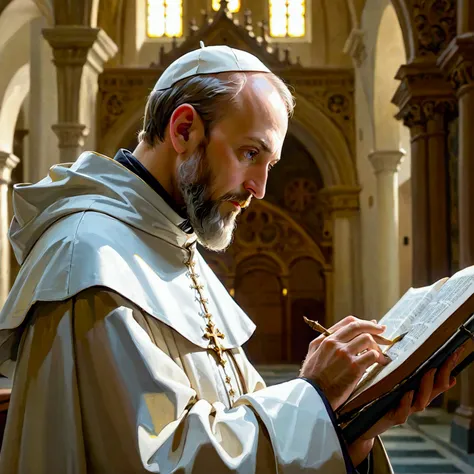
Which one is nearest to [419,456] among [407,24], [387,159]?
[407,24]

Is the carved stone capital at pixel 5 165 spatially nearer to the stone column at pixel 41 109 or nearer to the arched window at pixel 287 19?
the stone column at pixel 41 109

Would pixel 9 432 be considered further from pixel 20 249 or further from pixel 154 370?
pixel 20 249

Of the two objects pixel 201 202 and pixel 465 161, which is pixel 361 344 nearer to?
pixel 201 202

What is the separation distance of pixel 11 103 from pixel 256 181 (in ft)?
44.2

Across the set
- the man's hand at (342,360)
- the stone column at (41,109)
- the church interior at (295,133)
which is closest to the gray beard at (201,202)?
the man's hand at (342,360)

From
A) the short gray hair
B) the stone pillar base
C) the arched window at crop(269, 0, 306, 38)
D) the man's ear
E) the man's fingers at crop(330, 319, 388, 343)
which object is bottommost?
the stone pillar base

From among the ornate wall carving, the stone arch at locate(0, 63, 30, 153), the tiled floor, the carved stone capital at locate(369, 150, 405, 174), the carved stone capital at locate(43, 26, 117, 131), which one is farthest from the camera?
the stone arch at locate(0, 63, 30, 153)

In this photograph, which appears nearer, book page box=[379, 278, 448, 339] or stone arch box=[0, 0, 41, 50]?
book page box=[379, 278, 448, 339]

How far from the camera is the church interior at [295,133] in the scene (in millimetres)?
10469

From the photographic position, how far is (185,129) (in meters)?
1.63

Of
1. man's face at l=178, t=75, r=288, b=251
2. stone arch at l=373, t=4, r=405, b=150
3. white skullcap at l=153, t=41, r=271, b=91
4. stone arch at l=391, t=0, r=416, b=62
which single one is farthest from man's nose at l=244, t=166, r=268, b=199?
stone arch at l=373, t=4, r=405, b=150

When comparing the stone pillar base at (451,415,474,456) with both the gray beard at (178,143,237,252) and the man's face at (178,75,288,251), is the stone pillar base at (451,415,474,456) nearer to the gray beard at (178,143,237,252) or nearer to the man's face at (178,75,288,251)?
the gray beard at (178,143,237,252)

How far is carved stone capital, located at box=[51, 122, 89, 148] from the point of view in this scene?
1094 cm

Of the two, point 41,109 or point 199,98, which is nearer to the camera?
point 199,98
